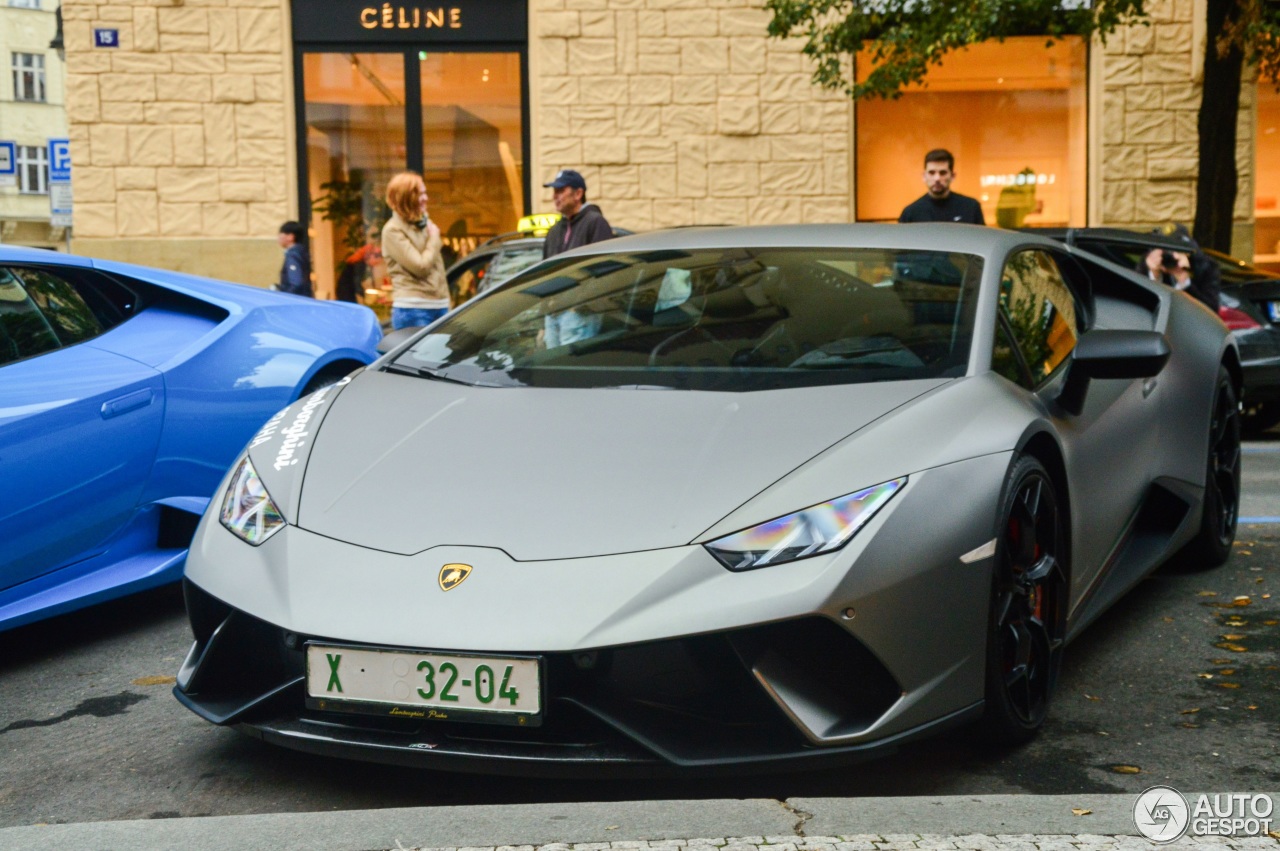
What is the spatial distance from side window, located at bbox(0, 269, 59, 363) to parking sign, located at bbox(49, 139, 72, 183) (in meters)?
12.2

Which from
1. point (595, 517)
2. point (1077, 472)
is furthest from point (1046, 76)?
point (595, 517)

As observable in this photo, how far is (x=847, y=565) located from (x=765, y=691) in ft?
0.92

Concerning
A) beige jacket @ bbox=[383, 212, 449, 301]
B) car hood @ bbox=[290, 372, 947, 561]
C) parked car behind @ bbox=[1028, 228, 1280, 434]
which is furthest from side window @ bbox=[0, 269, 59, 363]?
parked car behind @ bbox=[1028, 228, 1280, 434]

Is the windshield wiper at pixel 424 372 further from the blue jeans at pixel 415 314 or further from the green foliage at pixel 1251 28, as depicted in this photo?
the green foliage at pixel 1251 28

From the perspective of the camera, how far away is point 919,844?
2488 millimetres

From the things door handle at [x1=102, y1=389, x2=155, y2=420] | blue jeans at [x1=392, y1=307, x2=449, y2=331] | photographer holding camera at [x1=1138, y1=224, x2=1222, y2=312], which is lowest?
blue jeans at [x1=392, y1=307, x2=449, y2=331]

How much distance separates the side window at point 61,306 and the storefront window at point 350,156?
12094 millimetres

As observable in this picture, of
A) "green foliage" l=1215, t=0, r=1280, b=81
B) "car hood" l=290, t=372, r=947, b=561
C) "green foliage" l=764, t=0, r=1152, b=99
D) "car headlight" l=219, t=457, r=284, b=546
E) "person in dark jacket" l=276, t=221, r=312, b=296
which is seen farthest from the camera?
"person in dark jacket" l=276, t=221, r=312, b=296

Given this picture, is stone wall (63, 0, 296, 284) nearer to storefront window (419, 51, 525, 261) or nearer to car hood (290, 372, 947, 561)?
storefront window (419, 51, 525, 261)

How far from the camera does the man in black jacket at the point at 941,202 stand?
30.8 ft

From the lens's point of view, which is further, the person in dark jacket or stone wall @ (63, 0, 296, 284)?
stone wall @ (63, 0, 296, 284)

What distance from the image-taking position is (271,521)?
3342 millimetres

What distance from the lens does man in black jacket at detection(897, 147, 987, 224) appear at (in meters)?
9.39

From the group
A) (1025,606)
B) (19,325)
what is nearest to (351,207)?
(19,325)
